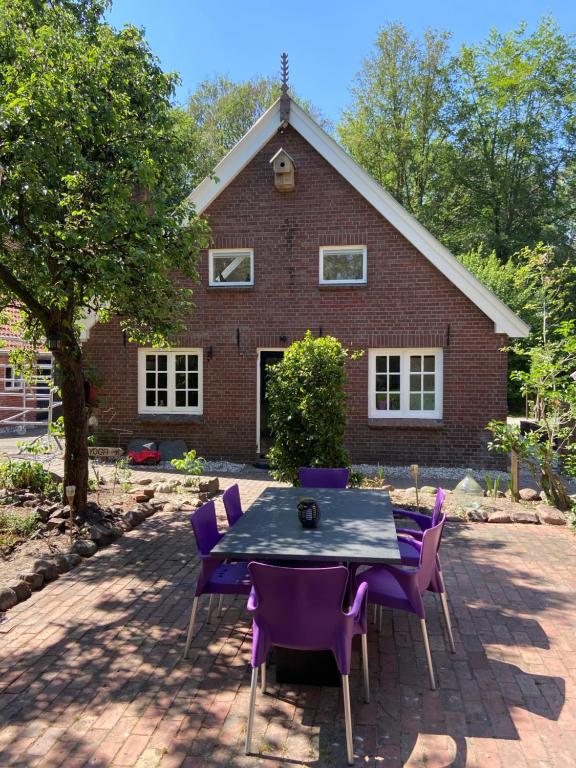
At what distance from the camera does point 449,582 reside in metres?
5.37

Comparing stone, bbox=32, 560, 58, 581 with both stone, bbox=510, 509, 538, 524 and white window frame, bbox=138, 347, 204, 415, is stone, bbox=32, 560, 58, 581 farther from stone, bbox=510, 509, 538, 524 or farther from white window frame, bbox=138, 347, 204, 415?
white window frame, bbox=138, 347, 204, 415

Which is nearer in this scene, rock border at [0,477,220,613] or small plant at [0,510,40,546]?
rock border at [0,477,220,613]

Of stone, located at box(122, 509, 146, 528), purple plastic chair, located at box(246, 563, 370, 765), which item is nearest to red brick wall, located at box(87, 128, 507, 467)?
stone, located at box(122, 509, 146, 528)

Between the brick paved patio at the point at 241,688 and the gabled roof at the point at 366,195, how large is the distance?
22.0 ft

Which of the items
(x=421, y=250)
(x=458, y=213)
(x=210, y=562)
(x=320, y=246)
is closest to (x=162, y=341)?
(x=210, y=562)

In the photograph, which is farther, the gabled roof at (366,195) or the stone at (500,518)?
the gabled roof at (366,195)

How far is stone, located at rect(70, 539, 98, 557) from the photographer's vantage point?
586 cm

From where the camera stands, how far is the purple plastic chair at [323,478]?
242 inches

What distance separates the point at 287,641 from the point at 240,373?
9.16 meters

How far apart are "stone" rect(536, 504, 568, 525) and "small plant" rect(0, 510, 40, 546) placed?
6.24 metres

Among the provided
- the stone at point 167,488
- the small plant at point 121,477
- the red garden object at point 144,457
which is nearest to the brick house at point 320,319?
the red garden object at point 144,457

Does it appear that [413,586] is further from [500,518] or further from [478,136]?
[478,136]

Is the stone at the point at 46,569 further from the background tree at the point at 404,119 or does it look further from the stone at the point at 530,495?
the background tree at the point at 404,119

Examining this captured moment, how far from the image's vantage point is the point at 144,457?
11539 millimetres
